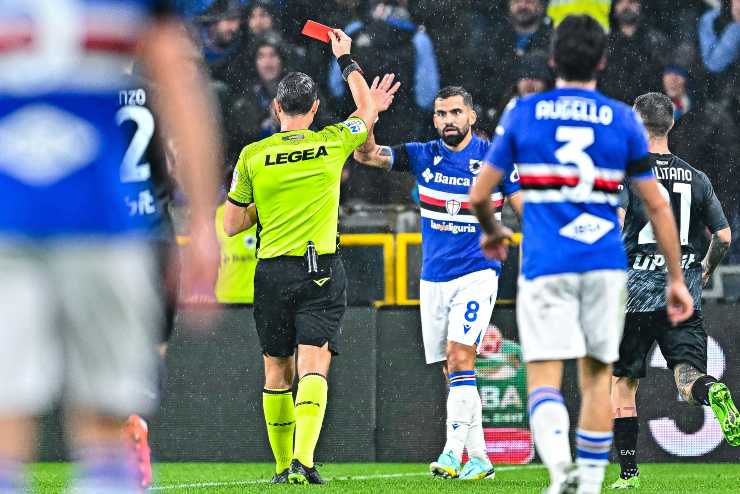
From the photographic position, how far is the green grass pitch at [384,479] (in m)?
8.10

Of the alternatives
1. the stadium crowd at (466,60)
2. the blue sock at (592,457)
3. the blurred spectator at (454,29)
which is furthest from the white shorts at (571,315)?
the blurred spectator at (454,29)

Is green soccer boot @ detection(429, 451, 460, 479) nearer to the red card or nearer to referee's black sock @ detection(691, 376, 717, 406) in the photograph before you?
referee's black sock @ detection(691, 376, 717, 406)

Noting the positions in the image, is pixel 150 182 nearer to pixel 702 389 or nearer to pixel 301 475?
pixel 301 475

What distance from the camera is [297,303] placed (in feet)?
27.3

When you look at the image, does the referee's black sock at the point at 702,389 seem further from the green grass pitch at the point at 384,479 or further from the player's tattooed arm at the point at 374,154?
the player's tattooed arm at the point at 374,154

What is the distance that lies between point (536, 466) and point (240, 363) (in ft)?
7.42

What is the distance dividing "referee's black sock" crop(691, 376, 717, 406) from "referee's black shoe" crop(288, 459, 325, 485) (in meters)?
2.19

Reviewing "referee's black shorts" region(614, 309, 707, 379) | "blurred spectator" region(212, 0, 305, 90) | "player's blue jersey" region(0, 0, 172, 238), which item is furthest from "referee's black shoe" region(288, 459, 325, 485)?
"blurred spectator" region(212, 0, 305, 90)

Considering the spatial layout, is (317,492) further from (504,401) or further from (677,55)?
(677,55)

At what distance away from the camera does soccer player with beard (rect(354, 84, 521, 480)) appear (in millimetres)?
8883

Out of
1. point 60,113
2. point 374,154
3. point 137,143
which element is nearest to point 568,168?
point 137,143

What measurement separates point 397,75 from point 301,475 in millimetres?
5148

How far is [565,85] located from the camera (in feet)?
19.1

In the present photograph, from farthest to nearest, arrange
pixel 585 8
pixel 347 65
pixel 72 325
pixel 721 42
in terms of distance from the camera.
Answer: pixel 721 42
pixel 585 8
pixel 347 65
pixel 72 325
